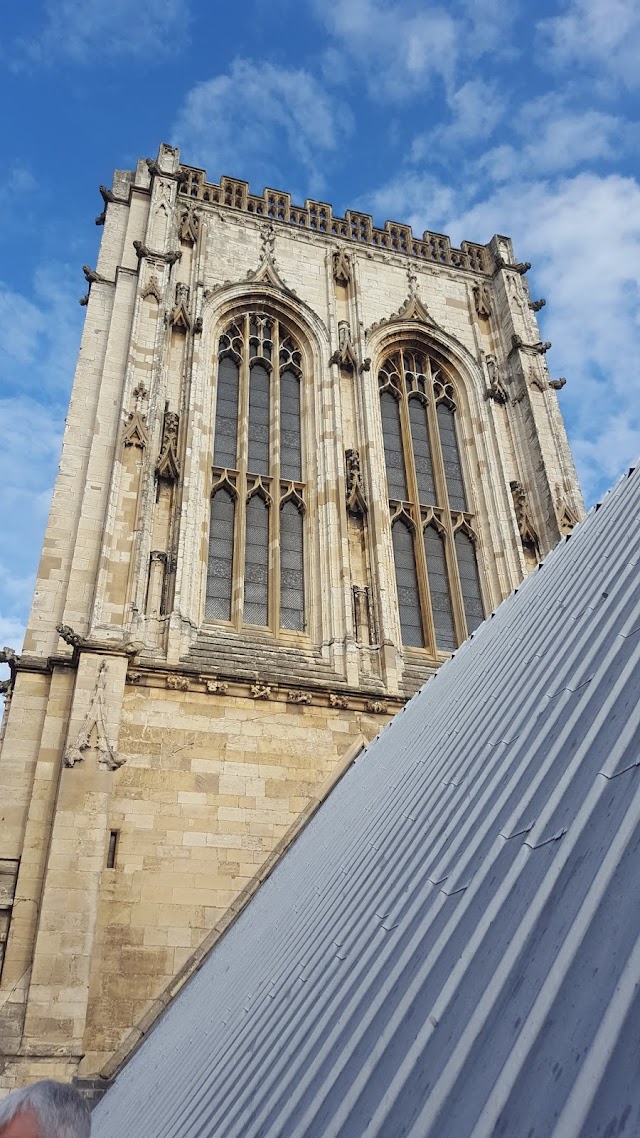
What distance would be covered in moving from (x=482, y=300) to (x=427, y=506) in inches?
260

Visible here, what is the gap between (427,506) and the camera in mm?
16125

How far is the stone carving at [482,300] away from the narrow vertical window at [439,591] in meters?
6.57

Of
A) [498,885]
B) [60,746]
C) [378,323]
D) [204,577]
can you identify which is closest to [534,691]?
[498,885]

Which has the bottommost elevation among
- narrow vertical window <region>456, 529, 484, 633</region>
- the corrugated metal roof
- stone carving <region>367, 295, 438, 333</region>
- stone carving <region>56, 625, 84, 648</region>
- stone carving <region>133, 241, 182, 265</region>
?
the corrugated metal roof

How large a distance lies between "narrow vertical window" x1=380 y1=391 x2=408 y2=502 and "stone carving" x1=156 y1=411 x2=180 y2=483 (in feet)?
14.0

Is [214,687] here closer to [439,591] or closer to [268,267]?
[439,591]

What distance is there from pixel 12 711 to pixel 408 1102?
30.8 feet

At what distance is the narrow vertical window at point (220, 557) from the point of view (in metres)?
13.6

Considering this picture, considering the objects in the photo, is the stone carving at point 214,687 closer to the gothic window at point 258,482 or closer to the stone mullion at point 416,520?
the gothic window at point 258,482

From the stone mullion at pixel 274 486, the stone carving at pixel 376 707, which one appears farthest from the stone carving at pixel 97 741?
the stone carving at pixel 376 707

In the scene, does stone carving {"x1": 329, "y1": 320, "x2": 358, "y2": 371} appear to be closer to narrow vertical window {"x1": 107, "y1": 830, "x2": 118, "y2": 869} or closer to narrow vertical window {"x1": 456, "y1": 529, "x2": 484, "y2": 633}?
narrow vertical window {"x1": 456, "y1": 529, "x2": 484, "y2": 633}

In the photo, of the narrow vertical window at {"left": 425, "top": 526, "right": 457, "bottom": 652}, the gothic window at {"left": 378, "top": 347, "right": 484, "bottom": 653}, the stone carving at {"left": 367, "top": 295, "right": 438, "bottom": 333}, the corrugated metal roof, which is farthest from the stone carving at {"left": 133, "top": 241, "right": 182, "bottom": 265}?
the corrugated metal roof

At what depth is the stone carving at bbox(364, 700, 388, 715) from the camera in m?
12.3

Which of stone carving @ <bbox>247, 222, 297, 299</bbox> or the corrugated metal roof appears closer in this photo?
the corrugated metal roof
